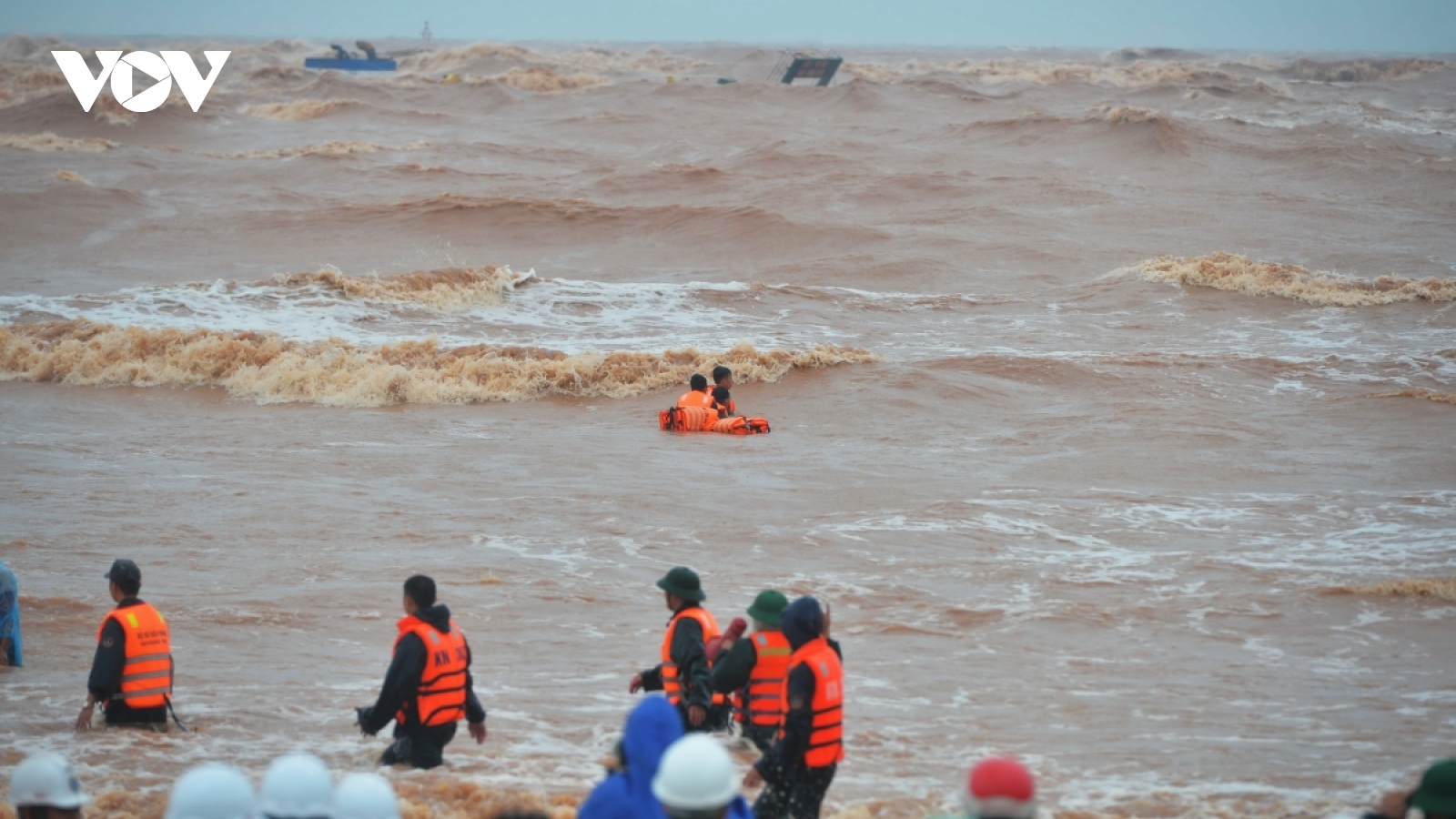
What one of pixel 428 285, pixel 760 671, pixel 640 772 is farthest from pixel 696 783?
pixel 428 285

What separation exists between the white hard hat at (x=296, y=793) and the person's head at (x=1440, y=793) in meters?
2.84

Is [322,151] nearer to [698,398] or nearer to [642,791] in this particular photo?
[698,398]

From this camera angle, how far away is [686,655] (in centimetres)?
587

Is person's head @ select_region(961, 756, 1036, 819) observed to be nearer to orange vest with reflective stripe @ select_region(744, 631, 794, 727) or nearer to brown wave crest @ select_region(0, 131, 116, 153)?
orange vest with reflective stripe @ select_region(744, 631, 794, 727)

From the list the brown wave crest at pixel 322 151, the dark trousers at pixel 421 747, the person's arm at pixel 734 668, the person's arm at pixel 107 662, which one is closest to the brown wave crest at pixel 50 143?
the brown wave crest at pixel 322 151

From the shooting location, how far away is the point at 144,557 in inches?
416

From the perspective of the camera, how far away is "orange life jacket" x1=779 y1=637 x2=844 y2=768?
5008mm

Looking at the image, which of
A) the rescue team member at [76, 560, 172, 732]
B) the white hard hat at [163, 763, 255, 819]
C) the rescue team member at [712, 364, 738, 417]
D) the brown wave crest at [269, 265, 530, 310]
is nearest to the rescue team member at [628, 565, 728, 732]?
the rescue team member at [76, 560, 172, 732]

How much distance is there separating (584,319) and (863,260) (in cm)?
756

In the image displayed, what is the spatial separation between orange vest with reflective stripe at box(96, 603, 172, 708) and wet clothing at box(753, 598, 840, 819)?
3026mm

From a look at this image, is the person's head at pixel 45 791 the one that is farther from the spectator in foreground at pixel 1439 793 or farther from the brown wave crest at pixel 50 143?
the brown wave crest at pixel 50 143

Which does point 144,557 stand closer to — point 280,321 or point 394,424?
point 394,424

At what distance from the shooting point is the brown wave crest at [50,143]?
138 feet

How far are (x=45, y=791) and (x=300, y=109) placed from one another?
5565cm
